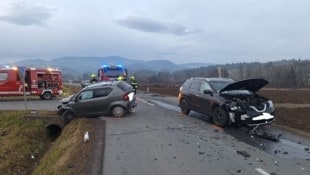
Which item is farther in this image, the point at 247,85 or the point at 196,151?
the point at 247,85

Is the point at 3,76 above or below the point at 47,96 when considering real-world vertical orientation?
above

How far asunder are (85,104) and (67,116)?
1343mm

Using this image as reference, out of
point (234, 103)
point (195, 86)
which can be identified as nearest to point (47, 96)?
point (195, 86)

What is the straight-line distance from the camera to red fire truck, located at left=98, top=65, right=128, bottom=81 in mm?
35156

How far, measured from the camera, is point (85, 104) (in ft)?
66.7

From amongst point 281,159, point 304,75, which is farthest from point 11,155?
point 304,75

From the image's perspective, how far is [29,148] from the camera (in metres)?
18.0

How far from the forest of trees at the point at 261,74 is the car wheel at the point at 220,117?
198 feet

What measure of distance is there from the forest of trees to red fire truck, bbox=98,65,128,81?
43317 millimetres

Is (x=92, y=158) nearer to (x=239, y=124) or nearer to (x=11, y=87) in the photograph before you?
(x=239, y=124)

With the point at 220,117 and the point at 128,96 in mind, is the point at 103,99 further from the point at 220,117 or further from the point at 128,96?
the point at 220,117

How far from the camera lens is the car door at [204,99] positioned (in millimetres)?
17688

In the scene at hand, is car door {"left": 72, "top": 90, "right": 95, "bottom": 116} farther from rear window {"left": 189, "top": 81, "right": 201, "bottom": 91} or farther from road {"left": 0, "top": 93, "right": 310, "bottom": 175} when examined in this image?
rear window {"left": 189, "top": 81, "right": 201, "bottom": 91}

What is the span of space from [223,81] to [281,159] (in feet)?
24.9
